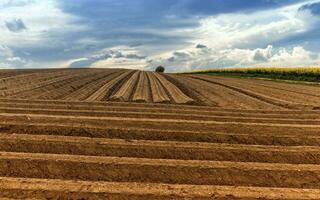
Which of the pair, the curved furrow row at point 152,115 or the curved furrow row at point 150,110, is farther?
the curved furrow row at point 150,110

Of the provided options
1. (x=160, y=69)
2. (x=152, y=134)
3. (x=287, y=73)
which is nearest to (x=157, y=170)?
(x=152, y=134)

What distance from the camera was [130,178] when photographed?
7.60 meters

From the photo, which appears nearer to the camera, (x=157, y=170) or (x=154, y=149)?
(x=157, y=170)

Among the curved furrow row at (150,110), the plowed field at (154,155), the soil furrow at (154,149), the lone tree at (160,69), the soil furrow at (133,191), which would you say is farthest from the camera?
the lone tree at (160,69)

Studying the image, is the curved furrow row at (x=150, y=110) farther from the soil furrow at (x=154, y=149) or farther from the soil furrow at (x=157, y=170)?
the soil furrow at (x=157, y=170)

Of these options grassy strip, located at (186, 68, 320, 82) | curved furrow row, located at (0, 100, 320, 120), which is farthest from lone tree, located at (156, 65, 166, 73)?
curved furrow row, located at (0, 100, 320, 120)

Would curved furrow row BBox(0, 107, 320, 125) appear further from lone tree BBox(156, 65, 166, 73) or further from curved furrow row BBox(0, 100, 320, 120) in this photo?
lone tree BBox(156, 65, 166, 73)

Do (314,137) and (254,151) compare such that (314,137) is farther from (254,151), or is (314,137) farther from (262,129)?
(254,151)

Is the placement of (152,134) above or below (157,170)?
above

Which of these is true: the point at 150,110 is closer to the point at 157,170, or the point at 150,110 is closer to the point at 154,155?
the point at 154,155

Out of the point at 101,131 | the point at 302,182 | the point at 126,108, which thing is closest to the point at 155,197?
the point at 302,182

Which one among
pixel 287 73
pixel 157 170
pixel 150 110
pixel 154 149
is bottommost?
pixel 287 73

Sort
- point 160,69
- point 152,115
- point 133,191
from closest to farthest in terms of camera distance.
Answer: point 133,191
point 152,115
point 160,69

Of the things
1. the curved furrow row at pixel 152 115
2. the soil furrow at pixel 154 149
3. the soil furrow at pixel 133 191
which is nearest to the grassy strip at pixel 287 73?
the curved furrow row at pixel 152 115
